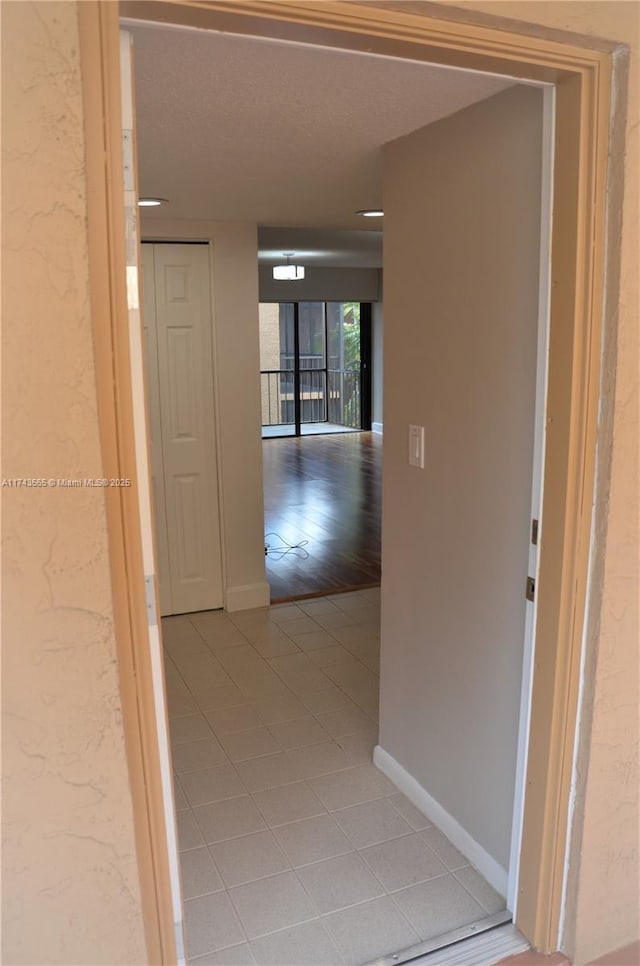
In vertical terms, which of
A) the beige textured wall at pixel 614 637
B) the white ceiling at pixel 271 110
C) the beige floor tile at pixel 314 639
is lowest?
the beige floor tile at pixel 314 639

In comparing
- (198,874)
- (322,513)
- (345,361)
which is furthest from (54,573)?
(345,361)

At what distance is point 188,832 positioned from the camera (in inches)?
93.0

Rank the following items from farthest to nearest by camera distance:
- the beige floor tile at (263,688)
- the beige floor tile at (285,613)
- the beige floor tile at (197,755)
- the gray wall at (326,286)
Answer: the gray wall at (326,286) → the beige floor tile at (285,613) → the beige floor tile at (263,688) → the beige floor tile at (197,755)

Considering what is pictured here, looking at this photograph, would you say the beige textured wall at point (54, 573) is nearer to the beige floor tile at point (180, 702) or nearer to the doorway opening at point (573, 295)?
the doorway opening at point (573, 295)

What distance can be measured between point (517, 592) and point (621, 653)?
1.12 feet

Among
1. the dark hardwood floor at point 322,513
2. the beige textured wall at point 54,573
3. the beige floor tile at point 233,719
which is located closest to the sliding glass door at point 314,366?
the dark hardwood floor at point 322,513

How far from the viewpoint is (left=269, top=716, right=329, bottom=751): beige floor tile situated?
288 centimetres

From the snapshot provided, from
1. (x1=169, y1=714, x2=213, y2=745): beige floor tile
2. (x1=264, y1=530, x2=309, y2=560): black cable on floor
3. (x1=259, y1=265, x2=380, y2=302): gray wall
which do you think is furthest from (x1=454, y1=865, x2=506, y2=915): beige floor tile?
(x1=259, y1=265, x2=380, y2=302): gray wall

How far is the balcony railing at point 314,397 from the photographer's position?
430 inches

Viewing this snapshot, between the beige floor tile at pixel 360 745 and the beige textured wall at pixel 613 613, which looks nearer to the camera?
the beige textured wall at pixel 613 613

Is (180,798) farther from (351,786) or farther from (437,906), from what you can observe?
(437,906)

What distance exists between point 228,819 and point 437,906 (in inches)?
28.9

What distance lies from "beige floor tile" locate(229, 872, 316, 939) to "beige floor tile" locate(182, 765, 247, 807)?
17.6 inches

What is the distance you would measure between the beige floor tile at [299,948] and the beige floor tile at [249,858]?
0.24 m
